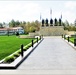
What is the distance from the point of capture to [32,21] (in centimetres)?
11138

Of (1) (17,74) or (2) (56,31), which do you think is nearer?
(1) (17,74)

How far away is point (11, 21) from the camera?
141m

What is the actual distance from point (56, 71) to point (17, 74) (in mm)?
1559

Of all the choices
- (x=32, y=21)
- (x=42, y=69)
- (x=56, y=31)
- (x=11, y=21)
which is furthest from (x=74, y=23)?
(x=42, y=69)

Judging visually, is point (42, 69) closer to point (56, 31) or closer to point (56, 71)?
point (56, 71)

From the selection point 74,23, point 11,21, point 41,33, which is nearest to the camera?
point 41,33

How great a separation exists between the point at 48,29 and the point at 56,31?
203 cm

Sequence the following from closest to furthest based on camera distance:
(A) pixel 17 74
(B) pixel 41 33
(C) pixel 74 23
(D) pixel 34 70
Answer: (A) pixel 17 74 < (D) pixel 34 70 < (B) pixel 41 33 < (C) pixel 74 23

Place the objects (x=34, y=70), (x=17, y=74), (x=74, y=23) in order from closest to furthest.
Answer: (x=17, y=74), (x=34, y=70), (x=74, y=23)

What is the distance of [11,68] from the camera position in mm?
9539

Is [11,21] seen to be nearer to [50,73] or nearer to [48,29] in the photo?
[48,29]

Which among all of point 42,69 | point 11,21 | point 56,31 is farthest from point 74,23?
point 42,69

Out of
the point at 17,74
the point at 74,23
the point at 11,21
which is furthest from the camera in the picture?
the point at 11,21

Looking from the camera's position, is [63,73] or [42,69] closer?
[63,73]
